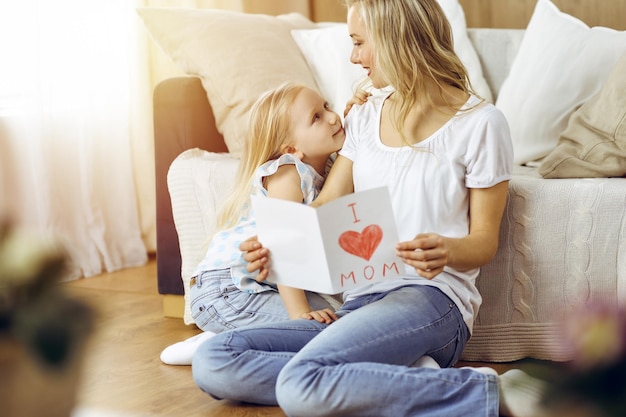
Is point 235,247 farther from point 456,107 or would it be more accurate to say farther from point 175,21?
point 175,21

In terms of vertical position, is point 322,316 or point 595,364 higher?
point 595,364

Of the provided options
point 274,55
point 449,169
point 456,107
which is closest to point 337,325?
point 449,169

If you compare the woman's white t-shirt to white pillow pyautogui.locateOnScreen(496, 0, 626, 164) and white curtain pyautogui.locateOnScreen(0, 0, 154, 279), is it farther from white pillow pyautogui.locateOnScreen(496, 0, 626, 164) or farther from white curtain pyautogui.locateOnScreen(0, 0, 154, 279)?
white curtain pyautogui.locateOnScreen(0, 0, 154, 279)

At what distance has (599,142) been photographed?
178 cm

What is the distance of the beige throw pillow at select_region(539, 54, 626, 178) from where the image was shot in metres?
1.74

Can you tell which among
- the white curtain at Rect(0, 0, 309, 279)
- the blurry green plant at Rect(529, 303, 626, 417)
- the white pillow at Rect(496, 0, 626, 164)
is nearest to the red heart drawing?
the white pillow at Rect(496, 0, 626, 164)

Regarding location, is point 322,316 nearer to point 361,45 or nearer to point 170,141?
point 361,45

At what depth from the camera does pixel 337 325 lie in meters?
1.44

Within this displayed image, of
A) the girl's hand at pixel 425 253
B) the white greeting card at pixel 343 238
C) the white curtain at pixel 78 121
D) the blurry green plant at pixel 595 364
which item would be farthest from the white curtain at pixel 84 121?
the blurry green plant at pixel 595 364

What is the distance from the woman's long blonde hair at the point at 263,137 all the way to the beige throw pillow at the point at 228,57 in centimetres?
44

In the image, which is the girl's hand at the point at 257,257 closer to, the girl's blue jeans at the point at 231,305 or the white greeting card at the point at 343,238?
the white greeting card at the point at 343,238

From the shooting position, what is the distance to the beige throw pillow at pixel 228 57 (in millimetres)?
2238

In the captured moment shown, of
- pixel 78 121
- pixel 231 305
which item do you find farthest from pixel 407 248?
pixel 78 121

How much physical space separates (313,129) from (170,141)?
24.6 inches
